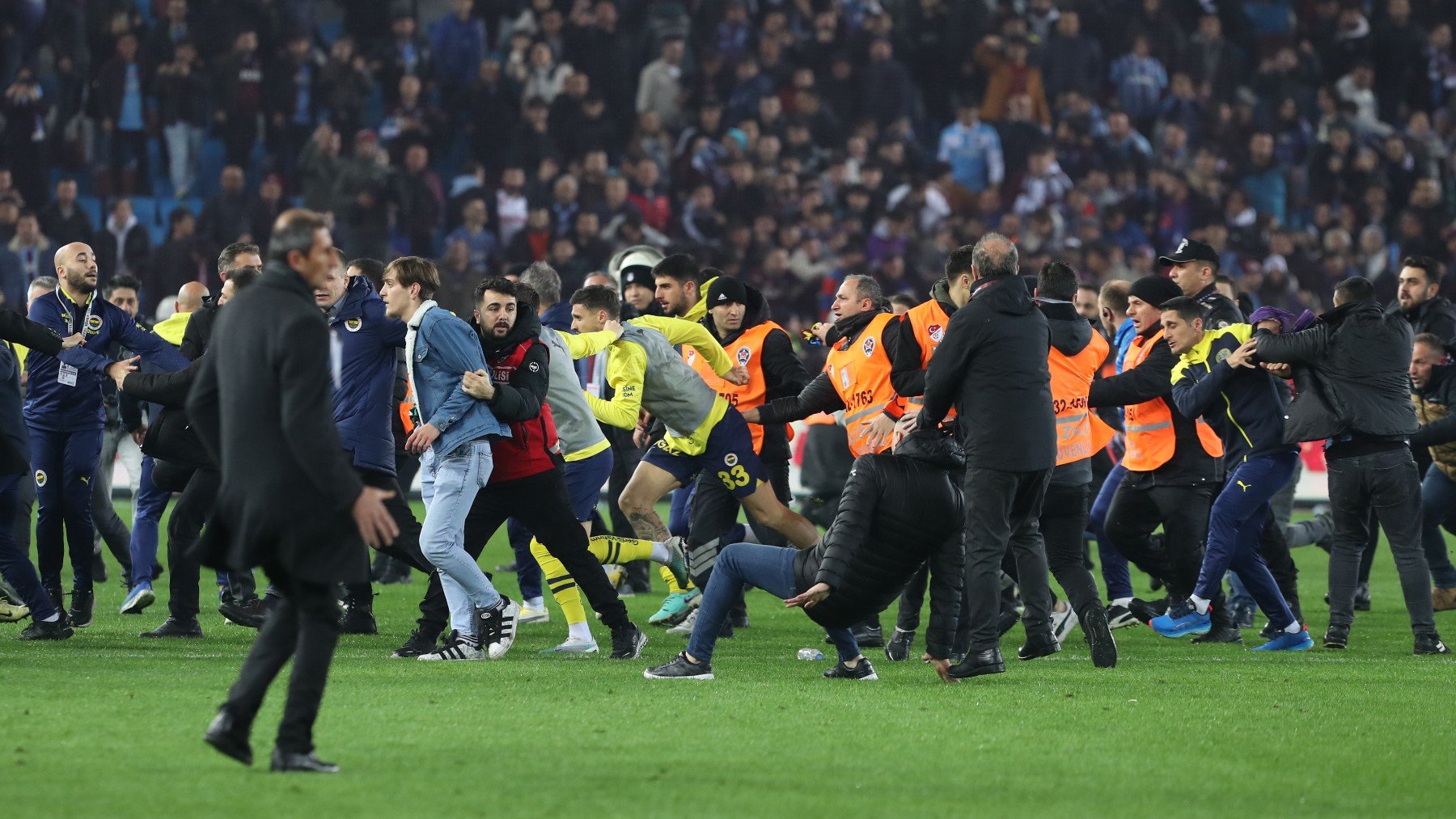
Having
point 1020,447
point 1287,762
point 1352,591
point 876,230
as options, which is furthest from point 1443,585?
point 876,230

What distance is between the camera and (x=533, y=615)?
10250mm

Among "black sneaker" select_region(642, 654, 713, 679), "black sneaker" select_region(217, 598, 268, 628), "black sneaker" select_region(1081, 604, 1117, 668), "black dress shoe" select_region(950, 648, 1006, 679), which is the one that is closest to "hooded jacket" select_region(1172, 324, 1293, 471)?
"black sneaker" select_region(1081, 604, 1117, 668)

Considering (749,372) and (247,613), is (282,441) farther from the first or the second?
(749,372)

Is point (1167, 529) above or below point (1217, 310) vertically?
below

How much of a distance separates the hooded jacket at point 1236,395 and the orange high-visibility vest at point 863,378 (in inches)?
67.5

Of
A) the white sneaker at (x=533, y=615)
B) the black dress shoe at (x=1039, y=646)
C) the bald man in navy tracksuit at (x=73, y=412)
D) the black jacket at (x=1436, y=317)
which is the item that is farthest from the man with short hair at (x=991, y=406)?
the bald man in navy tracksuit at (x=73, y=412)

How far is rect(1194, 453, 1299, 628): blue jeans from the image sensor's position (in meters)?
9.45

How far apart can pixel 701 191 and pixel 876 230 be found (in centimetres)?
234

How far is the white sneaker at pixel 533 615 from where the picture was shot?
33.6 ft

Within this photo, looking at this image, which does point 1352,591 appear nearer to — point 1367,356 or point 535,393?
point 1367,356

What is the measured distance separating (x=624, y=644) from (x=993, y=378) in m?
2.26

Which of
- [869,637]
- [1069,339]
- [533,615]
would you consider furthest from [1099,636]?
[533,615]

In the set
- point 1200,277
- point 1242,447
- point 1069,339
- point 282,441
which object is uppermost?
point 1200,277

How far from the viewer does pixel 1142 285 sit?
9805 millimetres
